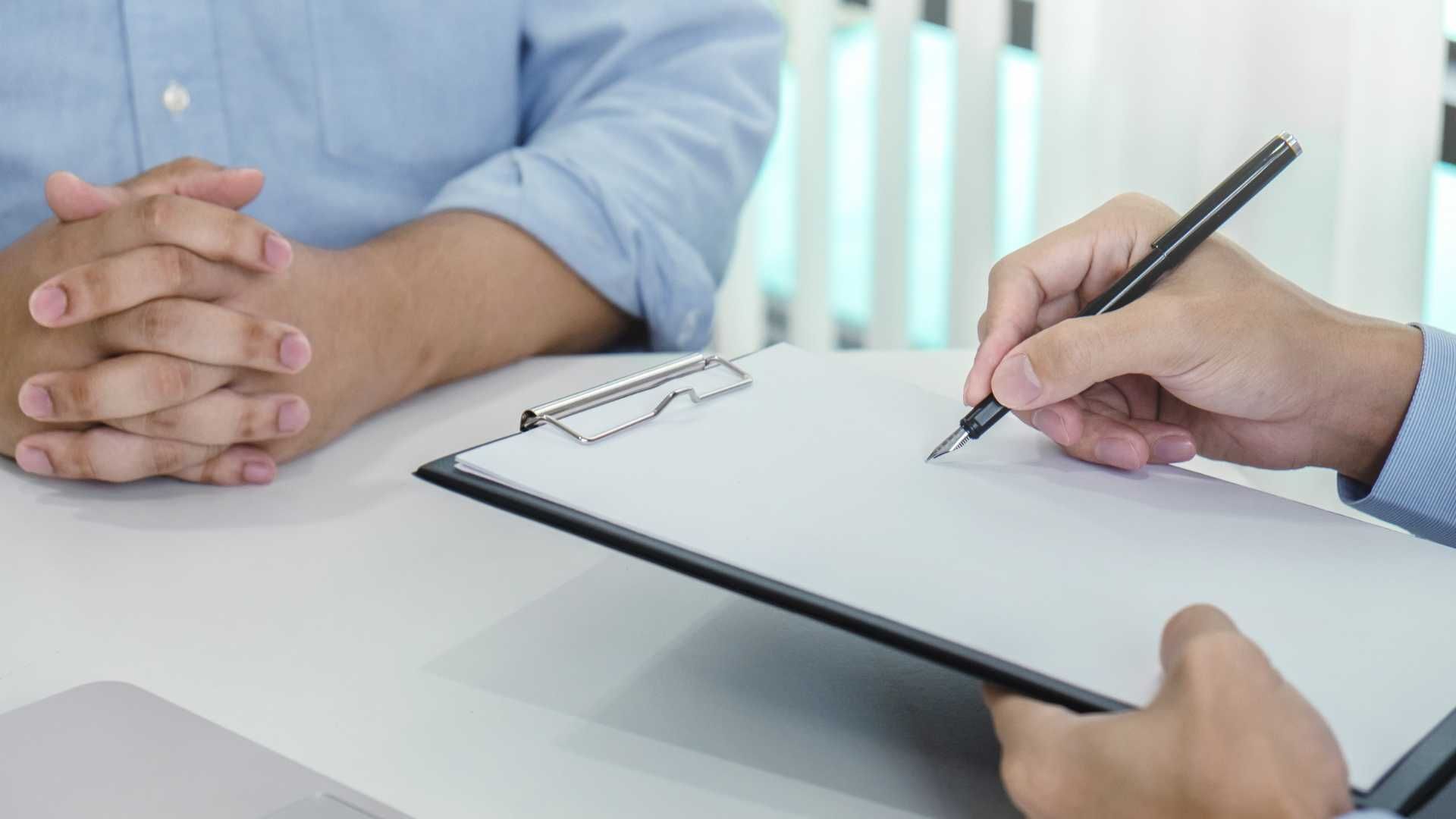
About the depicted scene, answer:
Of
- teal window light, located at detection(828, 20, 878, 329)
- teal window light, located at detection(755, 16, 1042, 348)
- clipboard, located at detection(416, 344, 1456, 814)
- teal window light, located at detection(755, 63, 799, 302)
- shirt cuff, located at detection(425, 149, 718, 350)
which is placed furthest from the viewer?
teal window light, located at detection(755, 63, 799, 302)

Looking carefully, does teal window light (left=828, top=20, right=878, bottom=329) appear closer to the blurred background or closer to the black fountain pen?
the blurred background

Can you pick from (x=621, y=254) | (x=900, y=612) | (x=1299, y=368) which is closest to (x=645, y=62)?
(x=621, y=254)

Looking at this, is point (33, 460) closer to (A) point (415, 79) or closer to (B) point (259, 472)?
(B) point (259, 472)

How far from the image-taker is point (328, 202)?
934 mm

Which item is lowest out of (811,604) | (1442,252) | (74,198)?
(1442,252)

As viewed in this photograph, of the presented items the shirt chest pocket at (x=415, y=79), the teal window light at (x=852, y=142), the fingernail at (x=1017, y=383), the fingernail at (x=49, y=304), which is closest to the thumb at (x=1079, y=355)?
the fingernail at (x=1017, y=383)

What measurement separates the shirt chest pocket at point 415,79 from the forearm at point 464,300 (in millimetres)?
125

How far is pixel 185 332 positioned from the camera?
0.63 m

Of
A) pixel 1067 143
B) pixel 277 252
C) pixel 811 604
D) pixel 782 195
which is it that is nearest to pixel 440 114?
pixel 277 252

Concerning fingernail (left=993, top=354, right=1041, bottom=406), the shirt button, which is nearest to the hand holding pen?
fingernail (left=993, top=354, right=1041, bottom=406)

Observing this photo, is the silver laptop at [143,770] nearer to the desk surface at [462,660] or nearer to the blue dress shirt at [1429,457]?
the desk surface at [462,660]

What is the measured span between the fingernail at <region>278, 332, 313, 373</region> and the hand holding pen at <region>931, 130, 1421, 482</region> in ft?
1.13

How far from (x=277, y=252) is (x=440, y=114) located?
0.34 m

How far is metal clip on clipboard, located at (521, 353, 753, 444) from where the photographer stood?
523 mm
